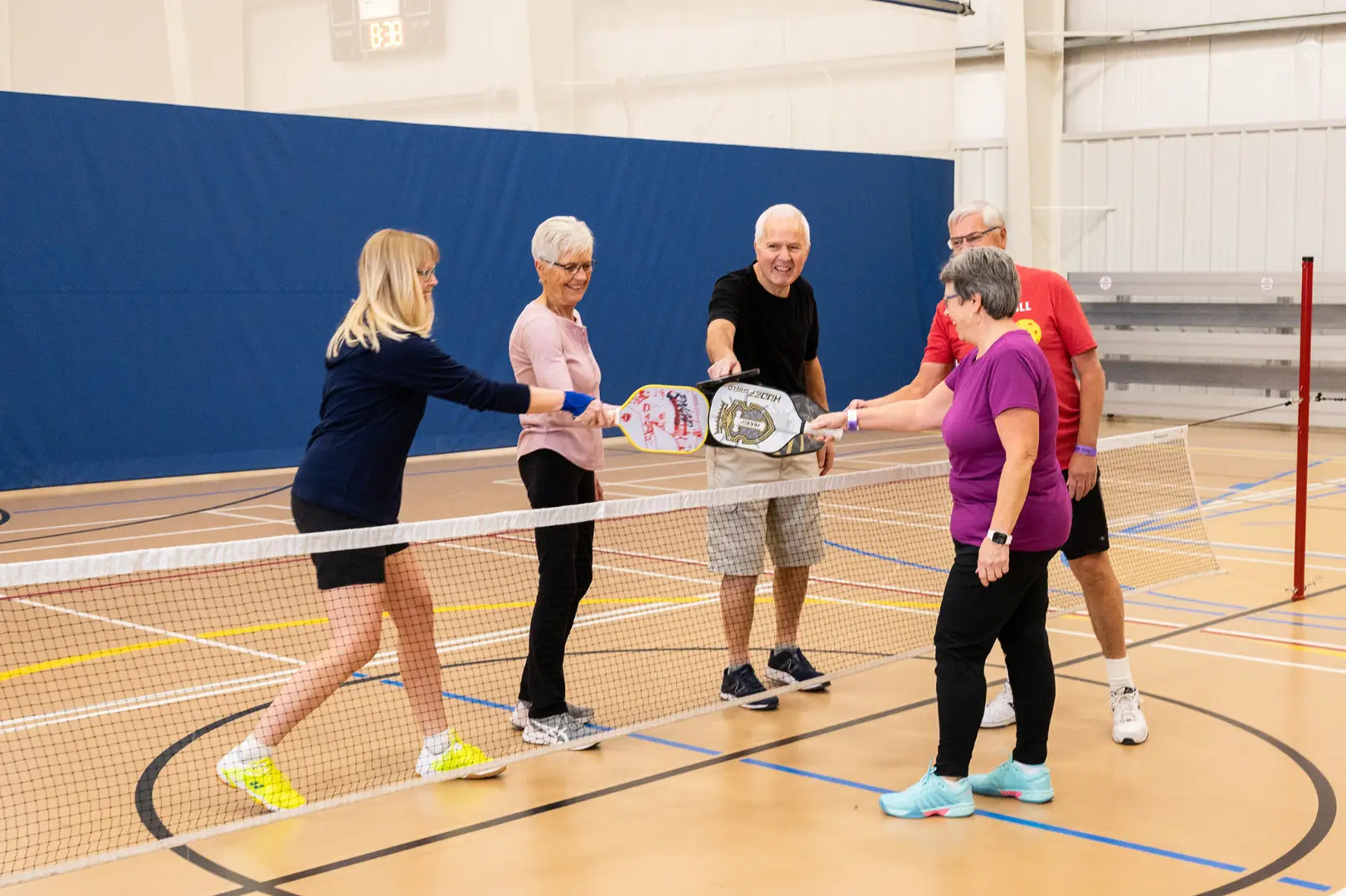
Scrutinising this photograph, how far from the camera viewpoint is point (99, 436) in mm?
12148

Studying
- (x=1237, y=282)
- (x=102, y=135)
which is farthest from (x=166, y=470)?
(x=1237, y=282)

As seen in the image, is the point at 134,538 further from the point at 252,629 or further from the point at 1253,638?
the point at 1253,638

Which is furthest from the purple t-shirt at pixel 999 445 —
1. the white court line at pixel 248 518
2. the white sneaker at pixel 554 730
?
the white court line at pixel 248 518

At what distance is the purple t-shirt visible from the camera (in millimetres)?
4129

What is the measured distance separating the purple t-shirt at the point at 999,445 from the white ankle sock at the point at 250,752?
218 centimetres

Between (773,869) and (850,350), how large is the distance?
14250 mm

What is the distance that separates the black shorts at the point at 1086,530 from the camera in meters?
5.12

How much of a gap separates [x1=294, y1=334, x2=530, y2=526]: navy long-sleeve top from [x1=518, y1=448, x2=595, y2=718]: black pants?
69cm

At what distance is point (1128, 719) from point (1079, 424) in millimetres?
1044

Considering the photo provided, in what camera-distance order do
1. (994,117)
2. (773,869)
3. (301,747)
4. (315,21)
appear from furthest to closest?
1. (994,117)
2. (315,21)
3. (301,747)
4. (773,869)

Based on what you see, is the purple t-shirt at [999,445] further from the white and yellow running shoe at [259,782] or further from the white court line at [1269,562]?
the white court line at [1269,562]

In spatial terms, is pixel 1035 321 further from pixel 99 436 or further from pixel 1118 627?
pixel 99 436

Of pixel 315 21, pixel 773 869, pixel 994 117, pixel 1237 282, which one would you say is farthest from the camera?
pixel 994 117

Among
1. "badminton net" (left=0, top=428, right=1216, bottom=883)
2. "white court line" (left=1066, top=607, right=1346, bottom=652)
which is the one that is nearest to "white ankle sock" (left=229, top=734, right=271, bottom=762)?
"badminton net" (left=0, top=428, right=1216, bottom=883)
